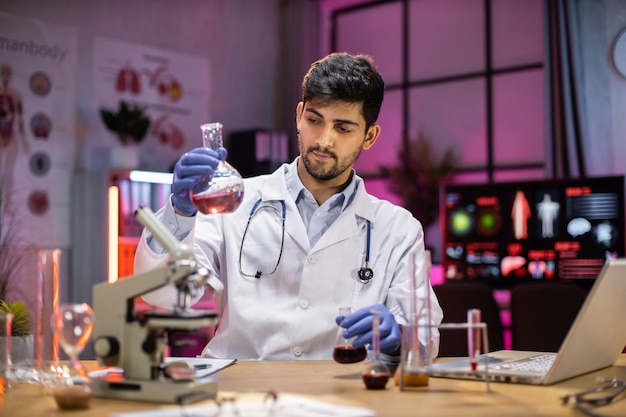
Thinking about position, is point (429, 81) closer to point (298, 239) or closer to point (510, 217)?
point (510, 217)

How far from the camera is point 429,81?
6.77m

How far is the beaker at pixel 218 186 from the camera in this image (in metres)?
1.76

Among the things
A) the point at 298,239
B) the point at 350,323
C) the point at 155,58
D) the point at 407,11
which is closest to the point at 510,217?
the point at 407,11

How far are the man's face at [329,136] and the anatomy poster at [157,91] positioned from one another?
3694mm

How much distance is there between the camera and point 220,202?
1.77 meters

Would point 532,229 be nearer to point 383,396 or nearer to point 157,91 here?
point 157,91

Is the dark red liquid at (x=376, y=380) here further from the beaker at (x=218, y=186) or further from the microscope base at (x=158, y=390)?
the beaker at (x=218, y=186)

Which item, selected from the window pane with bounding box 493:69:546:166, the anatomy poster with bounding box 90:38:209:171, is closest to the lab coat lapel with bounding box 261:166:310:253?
the anatomy poster with bounding box 90:38:209:171

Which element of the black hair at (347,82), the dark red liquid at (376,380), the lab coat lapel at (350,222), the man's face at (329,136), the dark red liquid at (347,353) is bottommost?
the dark red liquid at (376,380)

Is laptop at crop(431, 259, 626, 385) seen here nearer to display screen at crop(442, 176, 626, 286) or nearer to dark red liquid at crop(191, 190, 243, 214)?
dark red liquid at crop(191, 190, 243, 214)

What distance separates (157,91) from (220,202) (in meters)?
4.56

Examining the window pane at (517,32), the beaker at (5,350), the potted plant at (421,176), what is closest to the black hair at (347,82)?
the beaker at (5,350)

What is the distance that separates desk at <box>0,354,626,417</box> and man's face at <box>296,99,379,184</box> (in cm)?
70

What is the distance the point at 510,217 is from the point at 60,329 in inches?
174
